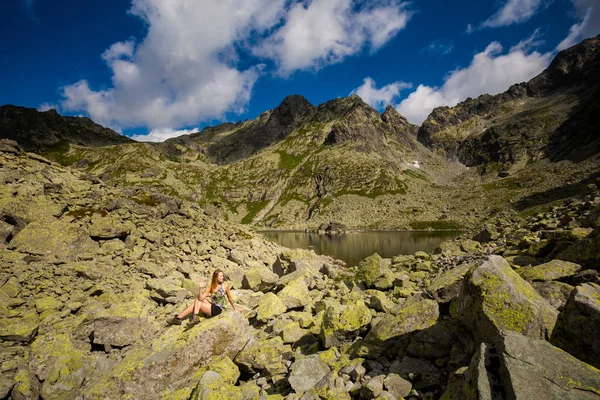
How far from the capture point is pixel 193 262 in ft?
89.9

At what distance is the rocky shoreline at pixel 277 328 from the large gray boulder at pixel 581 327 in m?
0.02

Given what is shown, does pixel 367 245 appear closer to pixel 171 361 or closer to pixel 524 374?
pixel 171 361

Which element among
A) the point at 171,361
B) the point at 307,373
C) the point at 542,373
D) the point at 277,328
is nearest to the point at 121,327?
the point at 171,361

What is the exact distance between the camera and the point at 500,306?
22.2 ft

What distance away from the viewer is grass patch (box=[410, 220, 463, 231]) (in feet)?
446

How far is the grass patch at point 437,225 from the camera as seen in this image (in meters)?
136

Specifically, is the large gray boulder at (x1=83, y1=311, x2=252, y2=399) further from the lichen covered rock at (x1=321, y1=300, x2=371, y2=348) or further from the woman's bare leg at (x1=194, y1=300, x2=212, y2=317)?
the lichen covered rock at (x1=321, y1=300, x2=371, y2=348)

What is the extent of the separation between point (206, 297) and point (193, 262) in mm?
14545

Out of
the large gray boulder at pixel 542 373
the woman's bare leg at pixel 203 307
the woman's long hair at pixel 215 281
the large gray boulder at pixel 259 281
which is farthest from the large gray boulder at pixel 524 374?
the large gray boulder at pixel 259 281

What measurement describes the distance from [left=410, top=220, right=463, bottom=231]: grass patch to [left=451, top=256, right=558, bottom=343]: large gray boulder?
142814mm

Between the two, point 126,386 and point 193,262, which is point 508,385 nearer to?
point 126,386

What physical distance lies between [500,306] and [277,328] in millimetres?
9916

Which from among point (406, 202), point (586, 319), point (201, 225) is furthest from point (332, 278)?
point (406, 202)

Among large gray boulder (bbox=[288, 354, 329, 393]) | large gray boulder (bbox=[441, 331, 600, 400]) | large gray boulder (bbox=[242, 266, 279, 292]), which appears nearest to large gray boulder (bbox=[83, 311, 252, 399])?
large gray boulder (bbox=[288, 354, 329, 393])
